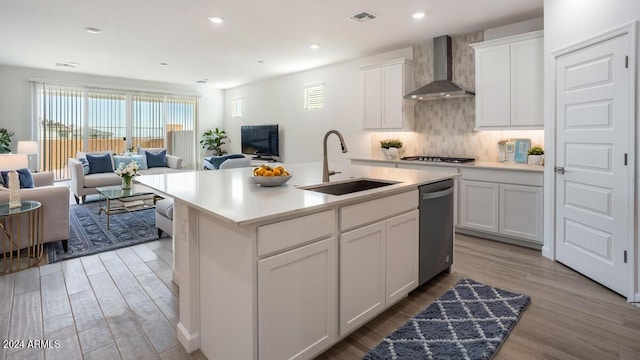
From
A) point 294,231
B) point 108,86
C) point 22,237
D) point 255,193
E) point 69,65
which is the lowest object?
point 22,237

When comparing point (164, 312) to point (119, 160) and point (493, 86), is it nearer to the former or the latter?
point (493, 86)

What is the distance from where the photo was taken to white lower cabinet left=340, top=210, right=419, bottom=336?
1.95 meters

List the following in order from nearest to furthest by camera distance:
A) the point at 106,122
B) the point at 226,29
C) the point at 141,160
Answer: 1. the point at 226,29
2. the point at 141,160
3. the point at 106,122

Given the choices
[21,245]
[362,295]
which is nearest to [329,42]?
[362,295]

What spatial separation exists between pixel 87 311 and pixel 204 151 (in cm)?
757

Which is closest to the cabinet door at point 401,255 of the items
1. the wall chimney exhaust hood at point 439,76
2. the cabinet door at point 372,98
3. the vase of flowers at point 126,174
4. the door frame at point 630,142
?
the door frame at point 630,142

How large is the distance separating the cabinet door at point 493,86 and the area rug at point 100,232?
4236 millimetres

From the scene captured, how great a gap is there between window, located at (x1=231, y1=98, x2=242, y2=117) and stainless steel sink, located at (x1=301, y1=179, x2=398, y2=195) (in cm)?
713

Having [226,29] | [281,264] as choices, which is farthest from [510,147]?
[226,29]

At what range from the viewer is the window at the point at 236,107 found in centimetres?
918

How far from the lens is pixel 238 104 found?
9.26 m

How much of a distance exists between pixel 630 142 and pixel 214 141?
8675mm

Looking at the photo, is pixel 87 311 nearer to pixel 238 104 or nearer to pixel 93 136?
pixel 93 136

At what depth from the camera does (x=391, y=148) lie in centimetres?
521
